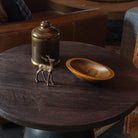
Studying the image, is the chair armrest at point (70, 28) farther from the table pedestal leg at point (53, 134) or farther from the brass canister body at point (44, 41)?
the table pedestal leg at point (53, 134)

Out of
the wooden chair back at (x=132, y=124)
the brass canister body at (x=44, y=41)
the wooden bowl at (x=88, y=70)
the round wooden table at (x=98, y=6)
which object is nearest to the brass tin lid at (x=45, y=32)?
the brass canister body at (x=44, y=41)

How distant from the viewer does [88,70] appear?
0.94 metres

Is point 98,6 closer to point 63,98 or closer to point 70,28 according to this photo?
point 70,28

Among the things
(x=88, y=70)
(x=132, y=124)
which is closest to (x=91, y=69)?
(x=88, y=70)

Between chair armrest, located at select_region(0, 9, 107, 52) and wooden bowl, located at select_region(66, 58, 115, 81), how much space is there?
51 cm

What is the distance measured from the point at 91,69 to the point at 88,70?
0.6 inches

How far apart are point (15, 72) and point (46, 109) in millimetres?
280

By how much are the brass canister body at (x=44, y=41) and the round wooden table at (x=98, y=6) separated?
1332 millimetres

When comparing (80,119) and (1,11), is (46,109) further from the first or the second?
(1,11)

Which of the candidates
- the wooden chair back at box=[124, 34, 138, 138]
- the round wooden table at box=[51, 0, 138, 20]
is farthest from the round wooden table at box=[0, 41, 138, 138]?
the round wooden table at box=[51, 0, 138, 20]

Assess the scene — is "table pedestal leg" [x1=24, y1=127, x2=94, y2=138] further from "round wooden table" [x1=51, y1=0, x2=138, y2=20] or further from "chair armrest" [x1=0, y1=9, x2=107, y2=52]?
"round wooden table" [x1=51, y1=0, x2=138, y2=20]

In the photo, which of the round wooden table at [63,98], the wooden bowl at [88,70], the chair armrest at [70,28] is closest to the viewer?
the round wooden table at [63,98]

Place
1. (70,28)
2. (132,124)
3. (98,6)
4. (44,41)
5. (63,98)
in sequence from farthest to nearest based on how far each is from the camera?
1. (98,6)
2. (70,28)
3. (132,124)
4. (44,41)
5. (63,98)

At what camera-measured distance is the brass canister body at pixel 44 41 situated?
0.91 m
